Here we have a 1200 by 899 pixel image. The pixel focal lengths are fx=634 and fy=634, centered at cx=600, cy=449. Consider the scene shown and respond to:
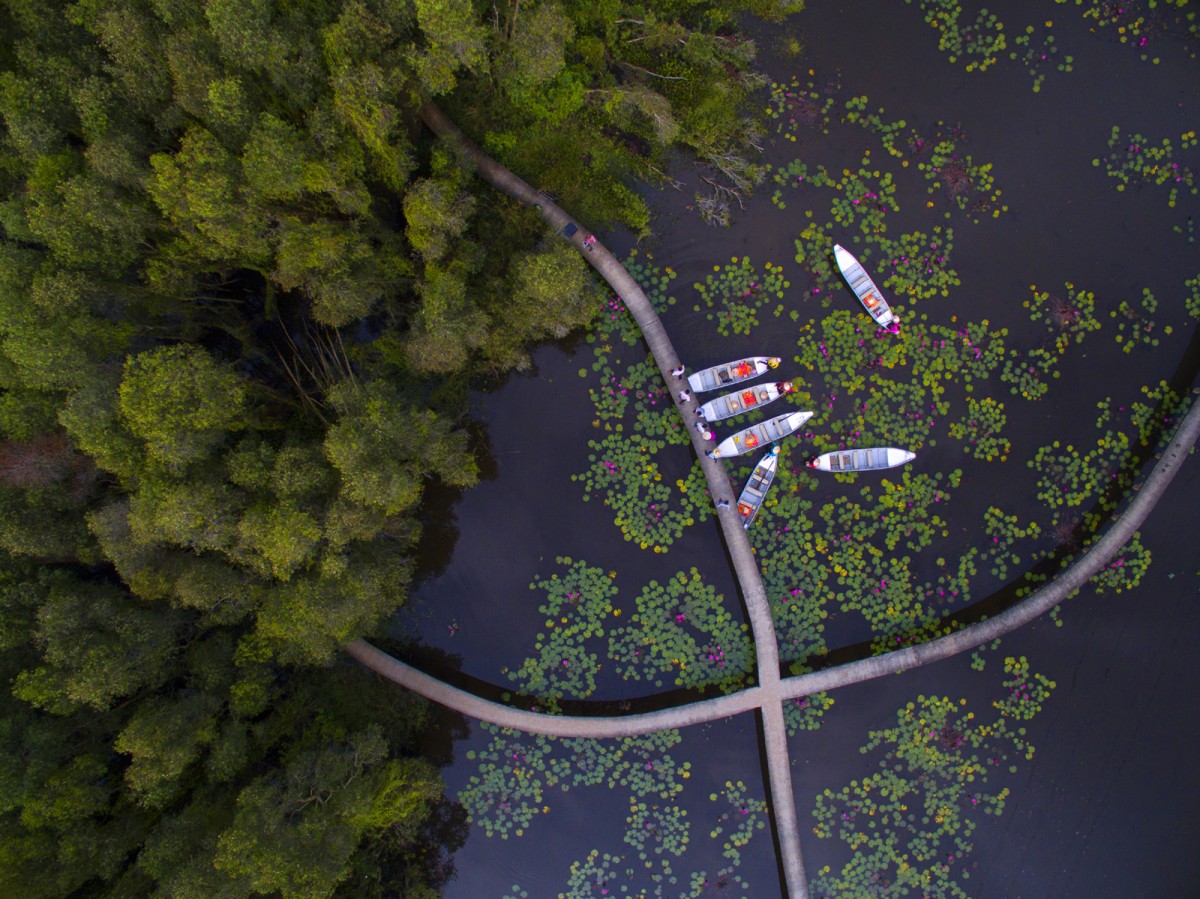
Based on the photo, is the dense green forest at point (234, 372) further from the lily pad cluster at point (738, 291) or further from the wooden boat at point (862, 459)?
the wooden boat at point (862, 459)

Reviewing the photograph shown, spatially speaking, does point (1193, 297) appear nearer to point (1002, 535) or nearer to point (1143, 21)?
point (1143, 21)

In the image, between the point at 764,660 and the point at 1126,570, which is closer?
the point at 764,660

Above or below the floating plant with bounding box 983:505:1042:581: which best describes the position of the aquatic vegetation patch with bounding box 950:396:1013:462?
above

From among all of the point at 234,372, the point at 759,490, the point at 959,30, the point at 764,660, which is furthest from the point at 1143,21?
the point at 234,372

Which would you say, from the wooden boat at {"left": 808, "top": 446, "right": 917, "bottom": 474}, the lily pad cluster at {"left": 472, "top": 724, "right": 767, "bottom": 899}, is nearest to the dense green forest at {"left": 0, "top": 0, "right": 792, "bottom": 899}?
the lily pad cluster at {"left": 472, "top": 724, "right": 767, "bottom": 899}

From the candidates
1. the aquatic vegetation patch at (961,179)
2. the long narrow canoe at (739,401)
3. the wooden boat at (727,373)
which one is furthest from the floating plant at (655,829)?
the aquatic vegetation patch at (961,179)

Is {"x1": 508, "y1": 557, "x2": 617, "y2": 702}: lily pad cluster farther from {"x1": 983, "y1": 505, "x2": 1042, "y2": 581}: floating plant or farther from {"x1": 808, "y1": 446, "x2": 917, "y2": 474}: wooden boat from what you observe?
{"x1": 983, "y1": 505, "x2": 1042, "y2": 581}: floating plant

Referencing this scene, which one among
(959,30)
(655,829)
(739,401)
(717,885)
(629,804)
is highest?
(959,30)

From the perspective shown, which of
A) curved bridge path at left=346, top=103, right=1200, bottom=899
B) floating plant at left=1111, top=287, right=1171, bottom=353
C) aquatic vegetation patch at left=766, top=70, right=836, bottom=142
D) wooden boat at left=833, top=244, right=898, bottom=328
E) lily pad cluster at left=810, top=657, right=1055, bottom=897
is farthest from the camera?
floating plant at left=1111, top=287, right=1171, bottom=353
